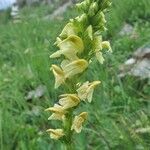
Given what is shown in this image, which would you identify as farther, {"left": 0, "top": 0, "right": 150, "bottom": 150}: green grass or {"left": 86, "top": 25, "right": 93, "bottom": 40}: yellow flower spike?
{"left": 0, "top": 0, "right": 150, "bottom": 150}: green grass

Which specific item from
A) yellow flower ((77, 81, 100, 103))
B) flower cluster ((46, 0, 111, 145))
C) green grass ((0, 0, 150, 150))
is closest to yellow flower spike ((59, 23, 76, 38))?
flower cluster ((46, 0, 111, 145))

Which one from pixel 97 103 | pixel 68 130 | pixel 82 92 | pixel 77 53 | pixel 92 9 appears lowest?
pixel 97 103

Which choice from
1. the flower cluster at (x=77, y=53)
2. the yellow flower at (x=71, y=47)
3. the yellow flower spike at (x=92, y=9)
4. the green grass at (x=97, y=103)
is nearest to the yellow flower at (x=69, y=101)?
the flower cluster at (x=77, y=53)

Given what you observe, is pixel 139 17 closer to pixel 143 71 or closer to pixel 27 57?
pixel 27 57

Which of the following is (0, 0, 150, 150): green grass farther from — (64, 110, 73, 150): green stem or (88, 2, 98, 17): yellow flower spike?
(88, 2, 98, 17): yellow flower spike

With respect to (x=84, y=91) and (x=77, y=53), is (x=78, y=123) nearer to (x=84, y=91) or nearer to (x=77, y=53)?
(x=84, y=91)

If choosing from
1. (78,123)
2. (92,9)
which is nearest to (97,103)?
(78,123)
